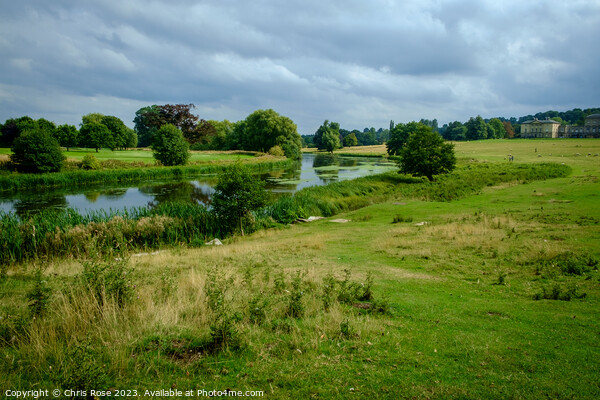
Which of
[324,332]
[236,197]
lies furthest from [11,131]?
[324,332]

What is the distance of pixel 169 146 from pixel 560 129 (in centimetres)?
15236

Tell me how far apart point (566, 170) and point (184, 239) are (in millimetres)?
46468

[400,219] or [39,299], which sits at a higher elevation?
[39,299]

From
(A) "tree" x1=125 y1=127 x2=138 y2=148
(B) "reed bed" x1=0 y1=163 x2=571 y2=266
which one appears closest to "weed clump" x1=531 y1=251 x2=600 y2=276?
(B) "reed bed" x1=0 y1=163 x2=571 y2=266

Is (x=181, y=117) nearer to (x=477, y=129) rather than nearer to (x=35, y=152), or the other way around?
(x=35, y=152)

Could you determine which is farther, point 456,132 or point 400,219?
point 456,132

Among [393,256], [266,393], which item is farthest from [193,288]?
[393,256]

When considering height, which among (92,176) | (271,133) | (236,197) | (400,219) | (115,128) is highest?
(115,128)

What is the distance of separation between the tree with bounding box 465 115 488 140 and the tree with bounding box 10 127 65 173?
5504 inches

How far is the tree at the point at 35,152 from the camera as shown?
136 ft

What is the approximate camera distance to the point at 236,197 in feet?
66.8

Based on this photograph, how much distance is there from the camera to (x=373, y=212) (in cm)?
2478

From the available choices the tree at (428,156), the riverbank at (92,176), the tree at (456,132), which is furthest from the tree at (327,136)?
the tree at (428,156)

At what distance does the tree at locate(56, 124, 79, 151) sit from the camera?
75688mm
